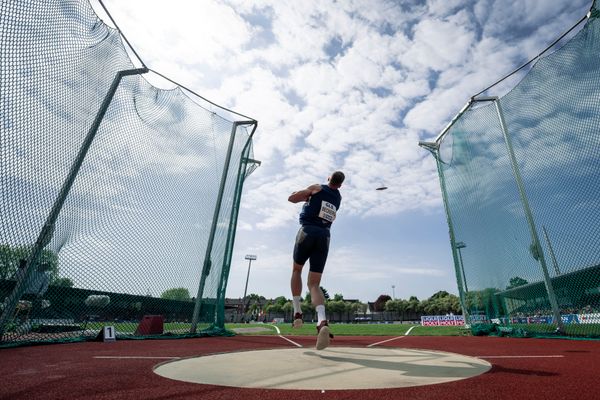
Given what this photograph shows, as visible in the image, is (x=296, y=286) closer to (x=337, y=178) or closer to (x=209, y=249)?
(x=337, y=178)

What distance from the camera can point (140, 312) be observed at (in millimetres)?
6602

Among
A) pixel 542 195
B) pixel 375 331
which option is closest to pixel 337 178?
Answer: pixel 542 195

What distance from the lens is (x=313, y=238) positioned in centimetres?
424

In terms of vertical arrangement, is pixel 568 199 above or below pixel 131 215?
above

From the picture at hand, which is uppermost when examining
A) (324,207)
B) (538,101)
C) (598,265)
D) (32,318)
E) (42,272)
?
(538,101)

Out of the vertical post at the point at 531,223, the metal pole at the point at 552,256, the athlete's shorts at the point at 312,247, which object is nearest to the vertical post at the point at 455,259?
the vertical post at the point at 531,223

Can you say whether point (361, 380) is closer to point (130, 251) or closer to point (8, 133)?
point (8, 133)

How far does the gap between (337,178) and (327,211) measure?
1.75ft

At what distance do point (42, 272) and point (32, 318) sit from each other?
0.78m

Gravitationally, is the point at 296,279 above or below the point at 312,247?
below

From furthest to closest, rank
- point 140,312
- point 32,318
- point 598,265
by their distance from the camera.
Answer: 1. point 140,312
2. point 598,265
3. point 32,318

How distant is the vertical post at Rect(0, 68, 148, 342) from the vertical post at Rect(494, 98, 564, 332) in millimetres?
8431

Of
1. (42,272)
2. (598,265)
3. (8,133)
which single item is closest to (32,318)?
(42,272)

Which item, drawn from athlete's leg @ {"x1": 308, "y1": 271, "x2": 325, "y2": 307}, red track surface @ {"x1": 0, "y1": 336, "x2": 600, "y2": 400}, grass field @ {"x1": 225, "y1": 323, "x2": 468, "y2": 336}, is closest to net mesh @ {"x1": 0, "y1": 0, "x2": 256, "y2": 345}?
red track surface @ {"x1": 0, "y1": 336, "x2": 600, "y2": 400}
